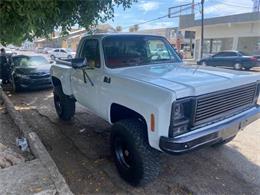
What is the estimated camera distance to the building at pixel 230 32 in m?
22.9

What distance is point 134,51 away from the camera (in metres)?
4.54

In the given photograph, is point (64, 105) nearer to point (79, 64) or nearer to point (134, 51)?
point (79, 64)

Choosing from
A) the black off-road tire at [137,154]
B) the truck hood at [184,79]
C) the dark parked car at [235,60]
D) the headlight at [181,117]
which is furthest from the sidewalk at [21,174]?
the dark parked car at [235,60]

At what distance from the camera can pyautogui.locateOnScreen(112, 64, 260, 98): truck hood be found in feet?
9.72

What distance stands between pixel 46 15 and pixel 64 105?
2349mm

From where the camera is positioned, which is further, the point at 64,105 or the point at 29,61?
the point at 29,61

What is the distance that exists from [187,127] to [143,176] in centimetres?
86

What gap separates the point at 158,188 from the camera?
136 inches

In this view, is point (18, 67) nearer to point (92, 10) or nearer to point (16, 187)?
point (92, 10)

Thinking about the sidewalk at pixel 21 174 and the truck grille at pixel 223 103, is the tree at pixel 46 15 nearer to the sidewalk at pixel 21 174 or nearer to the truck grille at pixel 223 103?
the sidewalk at pixel 21 174

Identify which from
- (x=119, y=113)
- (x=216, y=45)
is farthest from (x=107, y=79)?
(x=216, y=45)

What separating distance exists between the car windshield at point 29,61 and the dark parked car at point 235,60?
13.1 metres

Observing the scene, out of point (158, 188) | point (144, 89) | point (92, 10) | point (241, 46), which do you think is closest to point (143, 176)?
point (158, 188)

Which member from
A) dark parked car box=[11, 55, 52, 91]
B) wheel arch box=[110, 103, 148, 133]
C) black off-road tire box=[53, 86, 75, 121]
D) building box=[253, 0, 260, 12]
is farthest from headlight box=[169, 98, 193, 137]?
building box=[253, 0, 260, 12]
